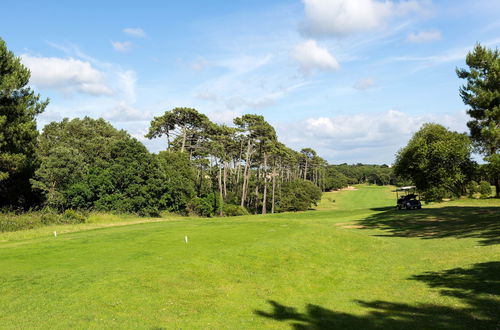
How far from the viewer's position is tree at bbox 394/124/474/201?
141 ft

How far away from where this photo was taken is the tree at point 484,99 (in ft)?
122

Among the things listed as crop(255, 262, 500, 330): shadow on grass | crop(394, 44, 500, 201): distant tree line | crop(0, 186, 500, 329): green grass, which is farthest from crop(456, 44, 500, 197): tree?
crop(255, 262, 500, 330): shadow on grass

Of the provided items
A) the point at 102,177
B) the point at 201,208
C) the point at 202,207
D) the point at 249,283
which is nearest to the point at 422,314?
the point at 249,283

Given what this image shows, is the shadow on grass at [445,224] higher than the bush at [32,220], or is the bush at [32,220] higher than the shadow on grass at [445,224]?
Result: the bush at [32,220]

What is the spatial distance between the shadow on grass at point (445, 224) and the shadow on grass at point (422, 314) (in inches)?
354

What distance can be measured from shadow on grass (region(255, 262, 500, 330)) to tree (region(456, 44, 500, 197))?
29094 millimetres

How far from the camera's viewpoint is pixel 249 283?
13.7 meters

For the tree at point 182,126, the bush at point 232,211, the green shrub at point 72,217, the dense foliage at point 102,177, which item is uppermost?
the tree at point 182,126

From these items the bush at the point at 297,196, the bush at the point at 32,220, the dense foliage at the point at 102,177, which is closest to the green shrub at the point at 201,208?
the dense foliage at the point at 102,177

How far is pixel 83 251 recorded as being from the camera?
16984 mm

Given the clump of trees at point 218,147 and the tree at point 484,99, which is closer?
the tree at point 484,99

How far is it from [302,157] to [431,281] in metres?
119

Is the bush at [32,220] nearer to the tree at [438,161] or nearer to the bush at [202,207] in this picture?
the bush at [202,207]

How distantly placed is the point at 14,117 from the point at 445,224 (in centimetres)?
4215
